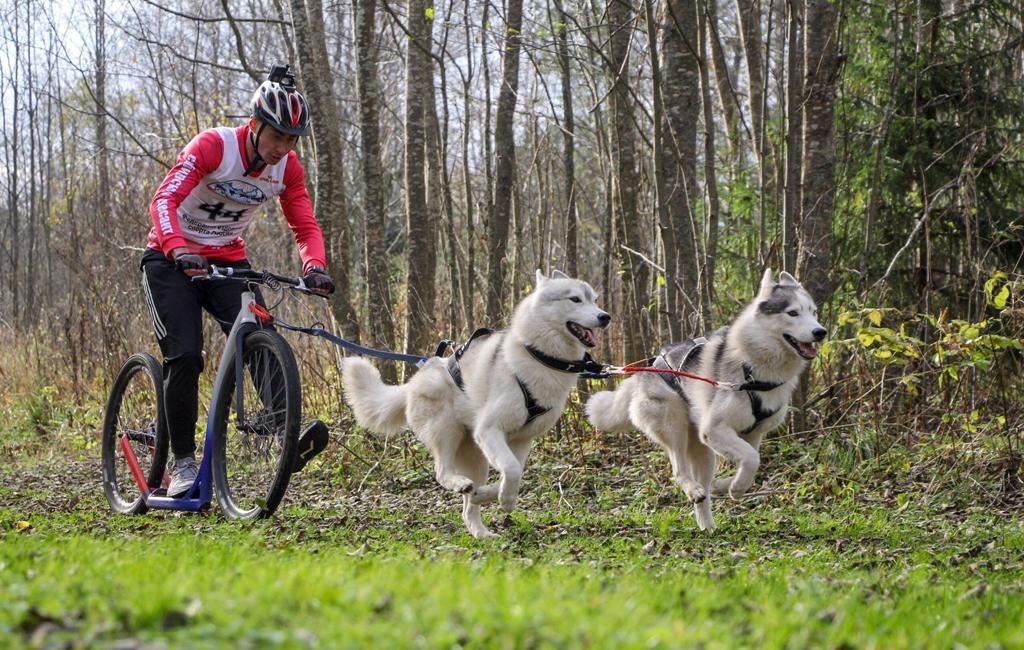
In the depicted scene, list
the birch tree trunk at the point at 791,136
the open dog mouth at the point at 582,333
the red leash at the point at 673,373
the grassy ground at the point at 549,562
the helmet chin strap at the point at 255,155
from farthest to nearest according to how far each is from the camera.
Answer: the birch tree trunk at the point at 791,136 < the red leash at the point at 673,373 < the open dog mouth at the point at 582,333 < the helmet chin strap at the point at 255,155 < the grassy ground at the point at 549,562

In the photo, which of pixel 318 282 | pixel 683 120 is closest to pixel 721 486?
pixel 318 282

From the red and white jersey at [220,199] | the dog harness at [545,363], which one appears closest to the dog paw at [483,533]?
the dog harness at [545,363]

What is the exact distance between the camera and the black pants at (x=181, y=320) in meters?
5.45

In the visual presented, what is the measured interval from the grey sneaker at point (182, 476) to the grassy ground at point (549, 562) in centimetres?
17

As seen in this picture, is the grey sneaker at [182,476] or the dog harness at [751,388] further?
the dog harness at [751,388]

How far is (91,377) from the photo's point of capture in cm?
1317

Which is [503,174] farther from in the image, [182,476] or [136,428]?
[182,476]

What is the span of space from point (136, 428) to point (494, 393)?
2.47 meters

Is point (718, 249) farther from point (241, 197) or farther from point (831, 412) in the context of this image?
point (241, 197)

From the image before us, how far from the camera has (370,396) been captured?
19.5ft

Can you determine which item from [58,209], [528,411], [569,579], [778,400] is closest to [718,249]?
[778,400]

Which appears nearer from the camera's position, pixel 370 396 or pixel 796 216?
pixel 370 396

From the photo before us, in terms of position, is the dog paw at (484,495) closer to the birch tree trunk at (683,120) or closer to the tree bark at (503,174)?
the birch tree trunk at (683,120)

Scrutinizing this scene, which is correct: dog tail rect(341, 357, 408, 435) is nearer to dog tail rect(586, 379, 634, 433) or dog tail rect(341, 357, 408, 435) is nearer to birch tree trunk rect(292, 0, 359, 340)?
dog tail rect(586, 379, 634, 433)
